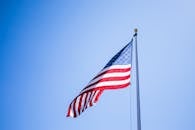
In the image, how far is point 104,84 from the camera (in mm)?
11859

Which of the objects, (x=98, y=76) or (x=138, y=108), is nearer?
(x=138, y=108)

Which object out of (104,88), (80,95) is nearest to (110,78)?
(104,88)

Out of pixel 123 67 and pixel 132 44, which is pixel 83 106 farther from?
pixel 132 44

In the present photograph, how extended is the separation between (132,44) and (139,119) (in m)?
3.66

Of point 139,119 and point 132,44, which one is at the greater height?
point 132,44

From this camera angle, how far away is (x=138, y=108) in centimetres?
1016

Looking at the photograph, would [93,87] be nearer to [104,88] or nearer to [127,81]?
[104,88]

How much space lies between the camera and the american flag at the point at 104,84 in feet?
38.9

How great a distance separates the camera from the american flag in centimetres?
1185

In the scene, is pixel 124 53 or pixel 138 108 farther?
pixel 124 53

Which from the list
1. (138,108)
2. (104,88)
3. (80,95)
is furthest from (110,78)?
(138,108)

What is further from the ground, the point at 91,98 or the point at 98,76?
the point at 98,76

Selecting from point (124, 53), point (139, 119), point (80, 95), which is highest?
point (124, 53)

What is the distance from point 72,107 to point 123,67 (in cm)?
258
